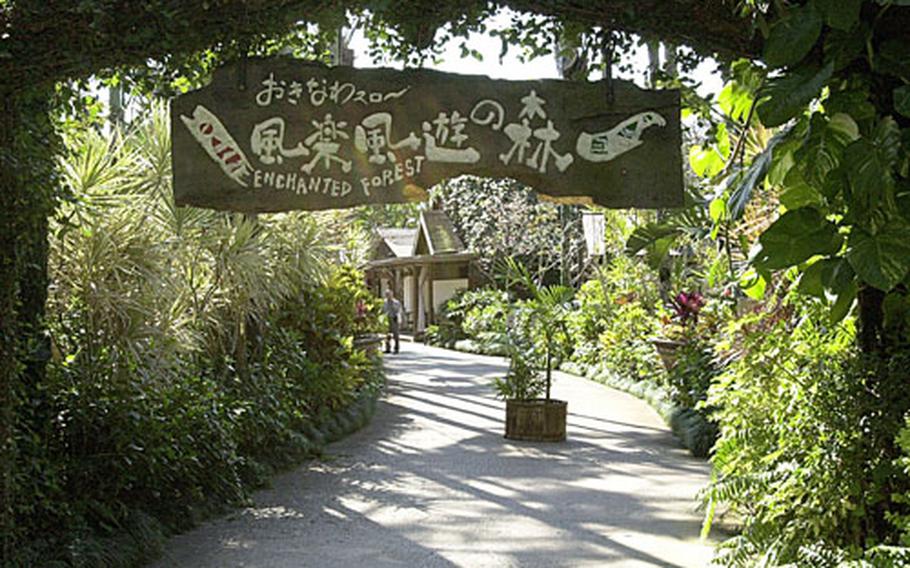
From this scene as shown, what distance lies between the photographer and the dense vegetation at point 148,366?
5453 mm

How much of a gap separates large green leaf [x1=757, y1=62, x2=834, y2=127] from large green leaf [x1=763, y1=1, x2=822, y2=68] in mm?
69

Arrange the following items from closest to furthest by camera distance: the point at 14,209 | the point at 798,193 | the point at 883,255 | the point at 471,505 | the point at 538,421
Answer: the point at 883,255 < the point at 798,193 < the point at 14,209 < the point at 471,505 < the point at 538,421

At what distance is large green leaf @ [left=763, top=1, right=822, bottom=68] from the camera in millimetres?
3244

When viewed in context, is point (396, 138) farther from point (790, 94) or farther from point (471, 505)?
point (471, 505)

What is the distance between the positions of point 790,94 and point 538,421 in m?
7.65

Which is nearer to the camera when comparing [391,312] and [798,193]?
[798,193]

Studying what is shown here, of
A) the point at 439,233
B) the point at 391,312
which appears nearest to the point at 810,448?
the point at 391,312

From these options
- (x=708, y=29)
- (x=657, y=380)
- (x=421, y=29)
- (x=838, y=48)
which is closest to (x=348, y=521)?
(x=421, y=29)

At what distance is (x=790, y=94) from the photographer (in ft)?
10.7

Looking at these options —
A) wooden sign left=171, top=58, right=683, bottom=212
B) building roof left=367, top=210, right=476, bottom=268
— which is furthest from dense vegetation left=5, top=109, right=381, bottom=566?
building roof left=367, top=210, right=476, bottom=268

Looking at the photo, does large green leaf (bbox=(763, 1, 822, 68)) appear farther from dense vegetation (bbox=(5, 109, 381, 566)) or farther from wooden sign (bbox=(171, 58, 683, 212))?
dense vegetation (bbox=(5, 109, 381, 566))

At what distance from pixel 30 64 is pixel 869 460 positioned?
3.58m

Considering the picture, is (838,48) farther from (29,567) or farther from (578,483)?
(578,483)

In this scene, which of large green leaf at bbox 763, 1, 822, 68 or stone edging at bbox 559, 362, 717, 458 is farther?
stone edging at bbox 559, 362, 717, 458
